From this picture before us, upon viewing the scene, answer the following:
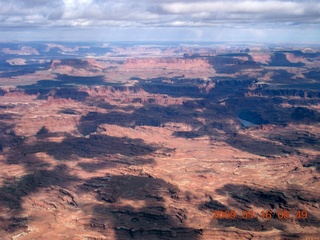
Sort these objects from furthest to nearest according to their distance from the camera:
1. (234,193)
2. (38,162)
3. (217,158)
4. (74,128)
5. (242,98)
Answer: (242,98) → (74,128) → (217,158) → (38,162) → (234,193)

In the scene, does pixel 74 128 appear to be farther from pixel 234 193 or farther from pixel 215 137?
pixel 234 193

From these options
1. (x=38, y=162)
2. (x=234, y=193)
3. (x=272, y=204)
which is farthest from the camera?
(x=38, y=162)

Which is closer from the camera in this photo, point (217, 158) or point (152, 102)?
point (217, 158)

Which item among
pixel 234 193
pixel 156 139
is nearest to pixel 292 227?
pixel 234 193
